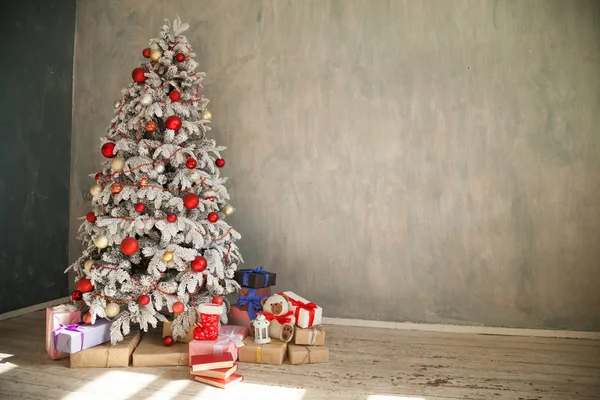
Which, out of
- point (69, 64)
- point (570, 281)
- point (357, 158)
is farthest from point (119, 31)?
point (570, 281)

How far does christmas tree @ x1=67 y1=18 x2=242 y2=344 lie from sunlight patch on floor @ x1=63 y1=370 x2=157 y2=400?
0.74 feet


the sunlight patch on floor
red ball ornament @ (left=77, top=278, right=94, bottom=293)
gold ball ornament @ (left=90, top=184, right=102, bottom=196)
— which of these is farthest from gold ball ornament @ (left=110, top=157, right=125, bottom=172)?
the sunlight patch on floor

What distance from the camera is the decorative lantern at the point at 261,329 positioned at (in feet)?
8.01

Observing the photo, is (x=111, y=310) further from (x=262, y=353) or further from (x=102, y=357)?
(x=262, y=353)

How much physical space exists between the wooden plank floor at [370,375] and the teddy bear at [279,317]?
186 millimetres

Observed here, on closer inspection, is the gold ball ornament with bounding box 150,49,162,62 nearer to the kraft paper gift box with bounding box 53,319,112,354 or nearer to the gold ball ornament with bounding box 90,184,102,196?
the gold ball ornament with bounding box 90,184,102,196

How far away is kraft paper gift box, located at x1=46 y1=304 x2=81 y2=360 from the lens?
7.86 ft

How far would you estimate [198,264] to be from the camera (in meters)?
2.54

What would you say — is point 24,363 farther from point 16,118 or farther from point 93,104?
point 93,104

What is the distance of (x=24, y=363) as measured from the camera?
7.66 ft

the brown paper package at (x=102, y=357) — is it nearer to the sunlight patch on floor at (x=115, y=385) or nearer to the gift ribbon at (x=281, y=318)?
the sunlight patch on floor at (x=115, y=385)

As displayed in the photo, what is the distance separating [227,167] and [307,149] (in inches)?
24.6

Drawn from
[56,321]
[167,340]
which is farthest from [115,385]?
[56,321]

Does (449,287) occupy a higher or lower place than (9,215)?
lower
